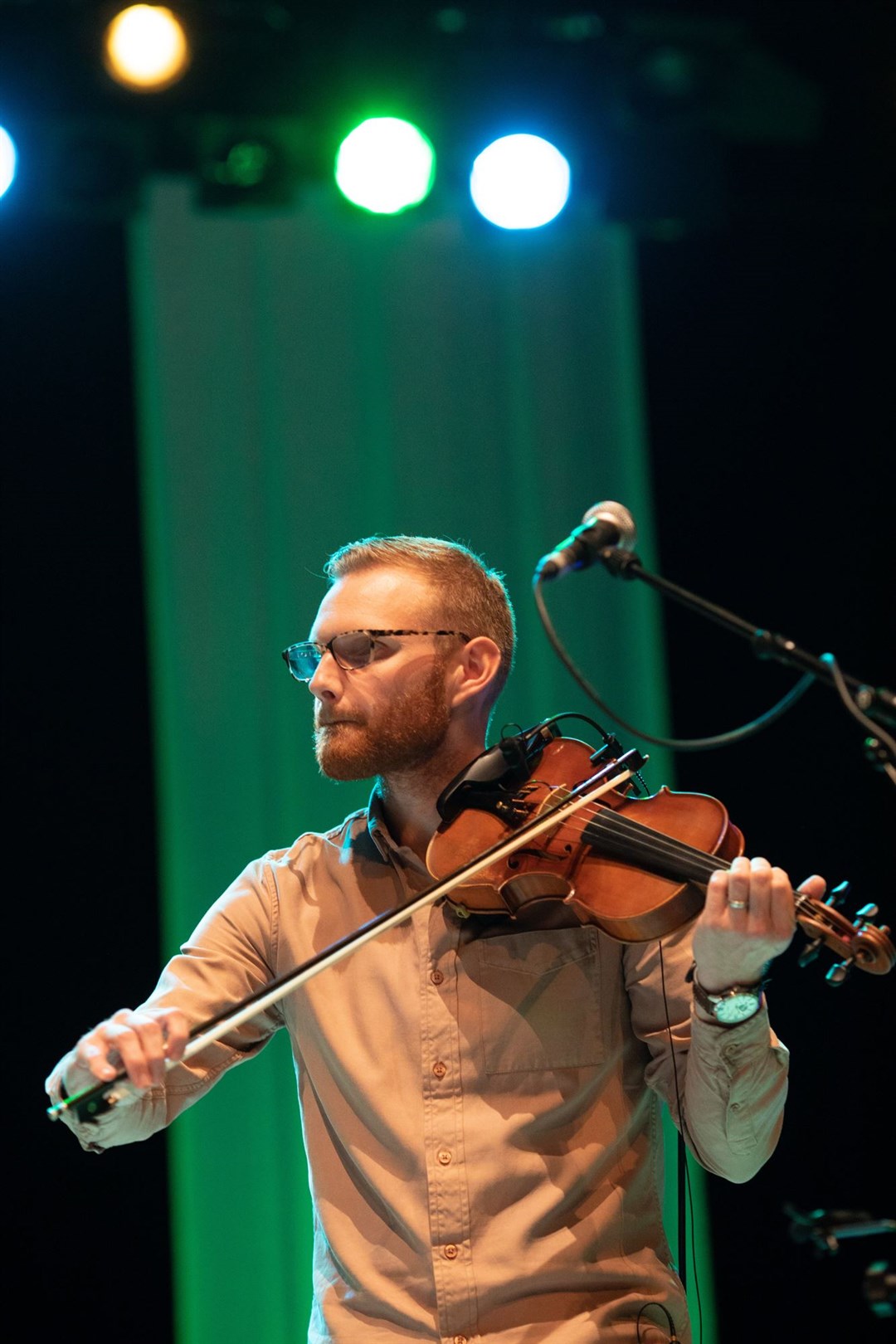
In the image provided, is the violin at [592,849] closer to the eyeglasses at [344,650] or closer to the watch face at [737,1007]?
the watch face at [737,1007]

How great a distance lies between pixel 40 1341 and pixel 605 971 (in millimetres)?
2171

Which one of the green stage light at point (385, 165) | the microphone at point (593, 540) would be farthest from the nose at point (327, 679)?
the green stage light at point (385, 165)

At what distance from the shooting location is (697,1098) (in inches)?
90.6

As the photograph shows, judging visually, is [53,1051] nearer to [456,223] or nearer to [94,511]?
[94,511]

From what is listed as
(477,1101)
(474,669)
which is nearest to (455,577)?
(474,669)

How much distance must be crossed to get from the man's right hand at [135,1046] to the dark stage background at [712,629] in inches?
74.9

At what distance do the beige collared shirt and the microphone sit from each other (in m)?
0.76

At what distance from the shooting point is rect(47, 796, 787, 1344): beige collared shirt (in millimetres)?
2285

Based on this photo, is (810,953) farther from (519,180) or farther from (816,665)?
(519,180)

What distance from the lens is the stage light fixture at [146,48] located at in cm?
369

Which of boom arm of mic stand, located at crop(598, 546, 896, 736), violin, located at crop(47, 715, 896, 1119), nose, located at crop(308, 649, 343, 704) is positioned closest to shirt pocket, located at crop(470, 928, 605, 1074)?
violin, located at crop(47, 715, 896, 1119)

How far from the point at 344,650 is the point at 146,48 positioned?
1996 millimetres

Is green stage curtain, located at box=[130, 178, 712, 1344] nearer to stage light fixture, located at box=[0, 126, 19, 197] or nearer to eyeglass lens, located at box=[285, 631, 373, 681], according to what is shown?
stage light fixture, located at box=[0, 126, 19, 197]

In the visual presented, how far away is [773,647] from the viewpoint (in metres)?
1.95
